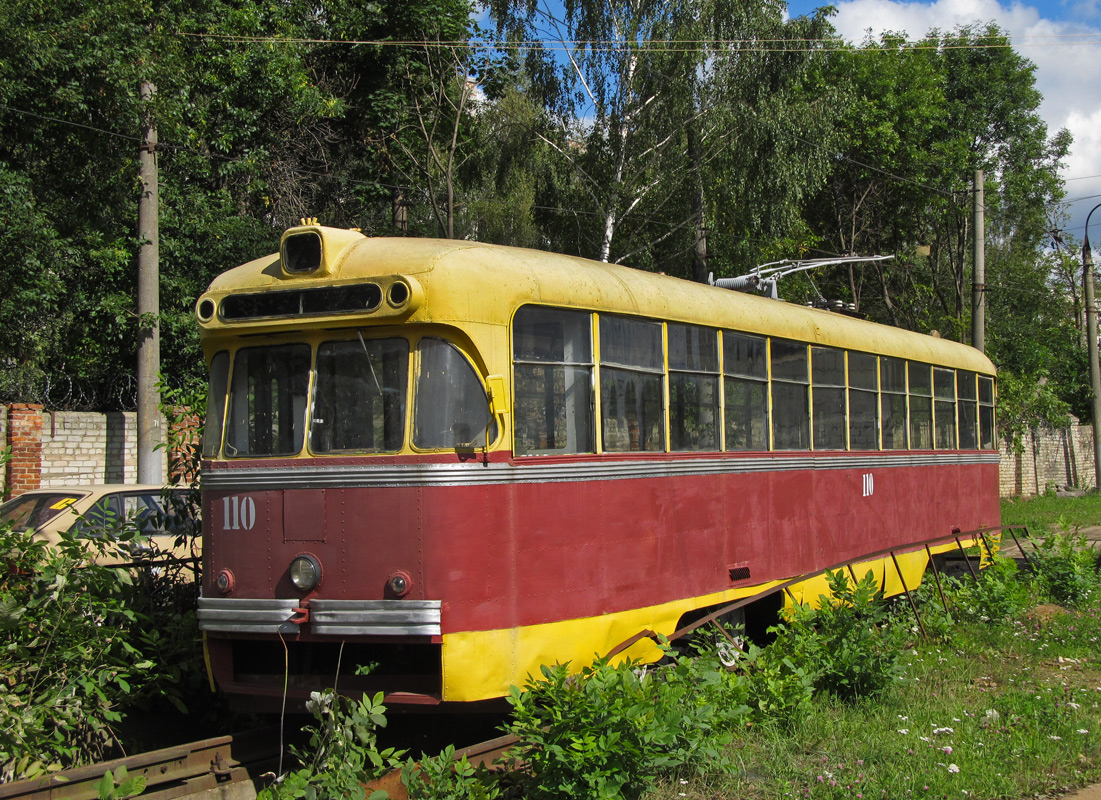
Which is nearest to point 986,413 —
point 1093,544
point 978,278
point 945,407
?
point 945,407

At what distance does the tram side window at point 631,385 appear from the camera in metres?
6.93

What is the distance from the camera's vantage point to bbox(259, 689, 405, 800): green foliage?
5.04 m

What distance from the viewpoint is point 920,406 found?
12117 mm

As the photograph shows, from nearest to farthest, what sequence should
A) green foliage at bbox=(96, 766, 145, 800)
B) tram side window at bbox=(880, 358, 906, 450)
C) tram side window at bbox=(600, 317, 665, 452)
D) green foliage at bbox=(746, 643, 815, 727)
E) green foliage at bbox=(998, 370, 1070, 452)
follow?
green foliage at bbox=(96, 766, 145, 800) → green foliage at bbox=(746, 643, 815, 727) → tram side window at bbox=(600, 317, 665, 452) → tram side window at bbox=(880, 358, 906, 450) → green foliage at bbox=(998, 370, 1070, 452)

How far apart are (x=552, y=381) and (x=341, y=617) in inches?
75.5

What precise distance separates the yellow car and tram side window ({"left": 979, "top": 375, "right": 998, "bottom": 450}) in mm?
10151

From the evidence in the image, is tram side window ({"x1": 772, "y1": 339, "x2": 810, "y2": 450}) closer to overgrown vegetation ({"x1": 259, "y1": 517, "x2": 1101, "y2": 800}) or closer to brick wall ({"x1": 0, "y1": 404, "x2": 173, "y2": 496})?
overgrown vegetation ({"x1": 259, "y1": 517, "x2": 1101, "y2": 800})

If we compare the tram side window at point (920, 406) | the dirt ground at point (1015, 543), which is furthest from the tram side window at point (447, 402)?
the dirt ground at point (1015, 543)

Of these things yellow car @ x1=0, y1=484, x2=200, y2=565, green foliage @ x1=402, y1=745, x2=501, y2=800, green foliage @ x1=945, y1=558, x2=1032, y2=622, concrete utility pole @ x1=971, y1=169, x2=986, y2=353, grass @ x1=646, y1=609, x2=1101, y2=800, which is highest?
concrete utility pole @ x1=971, y1=169, x2=986, y2=353

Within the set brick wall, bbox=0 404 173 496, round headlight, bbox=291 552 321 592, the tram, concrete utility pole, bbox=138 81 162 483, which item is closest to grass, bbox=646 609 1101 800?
the tram

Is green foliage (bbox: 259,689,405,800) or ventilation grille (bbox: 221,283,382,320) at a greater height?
ventilation grille (bbox: 221,283,382,320)

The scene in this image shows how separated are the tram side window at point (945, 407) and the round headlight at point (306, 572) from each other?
29.0 ft

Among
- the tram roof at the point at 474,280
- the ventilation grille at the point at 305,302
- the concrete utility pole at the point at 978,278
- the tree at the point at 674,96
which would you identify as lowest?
the ventilation grille at the point at 305,302

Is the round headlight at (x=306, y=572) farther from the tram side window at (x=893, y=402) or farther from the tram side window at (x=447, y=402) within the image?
the tram side window at (x=893, y=402)
